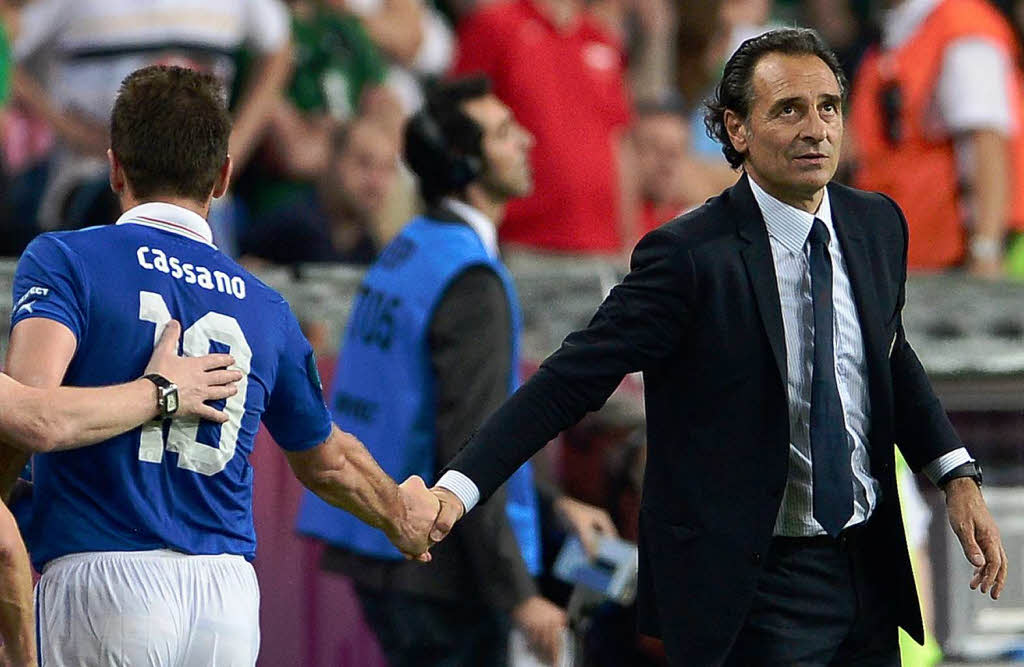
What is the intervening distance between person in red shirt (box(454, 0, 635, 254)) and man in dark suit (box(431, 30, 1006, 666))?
4.68 meters

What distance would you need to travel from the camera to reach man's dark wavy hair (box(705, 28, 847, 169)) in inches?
173

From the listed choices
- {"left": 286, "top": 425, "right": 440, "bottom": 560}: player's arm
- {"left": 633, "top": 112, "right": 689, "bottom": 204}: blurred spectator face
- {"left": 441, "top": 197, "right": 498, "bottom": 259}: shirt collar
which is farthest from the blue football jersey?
{"left": 633, "top": 112, "right": 689, "bottom": 204}: blurred spectator face

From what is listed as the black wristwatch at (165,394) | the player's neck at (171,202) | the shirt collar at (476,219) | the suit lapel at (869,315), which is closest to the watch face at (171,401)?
the black wristwatch at (165,394)

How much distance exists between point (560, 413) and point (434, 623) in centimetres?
175

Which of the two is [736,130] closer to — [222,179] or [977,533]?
[977,533]

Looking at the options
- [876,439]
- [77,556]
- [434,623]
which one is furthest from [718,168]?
[77,556]

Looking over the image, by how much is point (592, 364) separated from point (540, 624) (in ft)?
5.66

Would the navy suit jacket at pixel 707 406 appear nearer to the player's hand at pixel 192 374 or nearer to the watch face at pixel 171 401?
the player's hand at pixel 192 374

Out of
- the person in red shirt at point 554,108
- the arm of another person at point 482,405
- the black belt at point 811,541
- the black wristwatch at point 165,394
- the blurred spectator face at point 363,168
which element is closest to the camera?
the black wristwatch at point 165,394

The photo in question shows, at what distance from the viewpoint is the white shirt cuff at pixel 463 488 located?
4.36m

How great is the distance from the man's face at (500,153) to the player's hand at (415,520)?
6.08 ft

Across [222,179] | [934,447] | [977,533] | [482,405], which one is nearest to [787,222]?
[934,447]

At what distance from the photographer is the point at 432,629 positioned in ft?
19.4

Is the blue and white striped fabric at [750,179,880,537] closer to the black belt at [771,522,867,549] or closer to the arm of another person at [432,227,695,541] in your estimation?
the black belt at [771,522,867,549]
